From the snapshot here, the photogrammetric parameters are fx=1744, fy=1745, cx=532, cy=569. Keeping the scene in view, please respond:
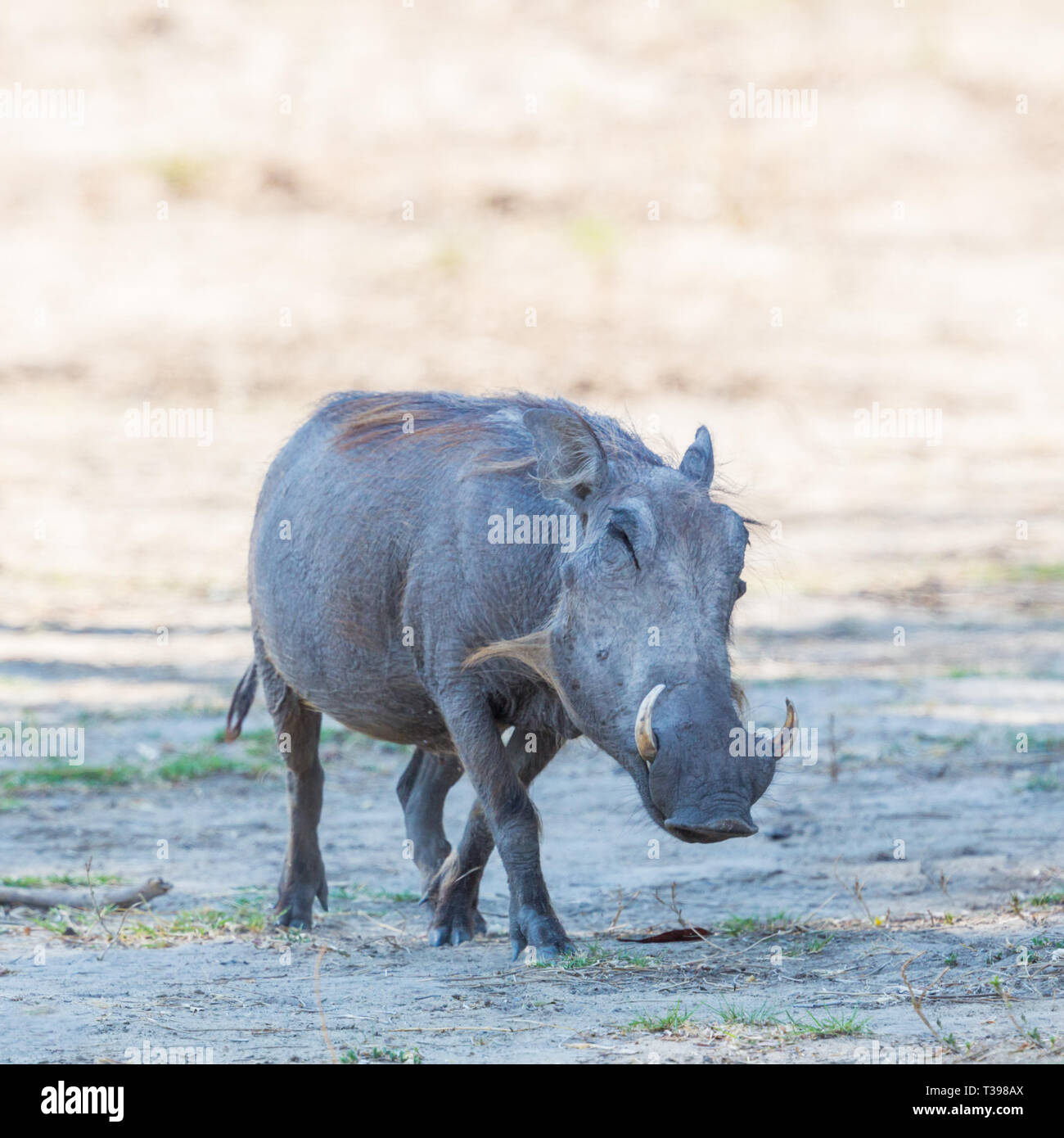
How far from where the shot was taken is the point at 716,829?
4.16m

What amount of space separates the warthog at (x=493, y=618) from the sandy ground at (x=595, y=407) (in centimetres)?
37

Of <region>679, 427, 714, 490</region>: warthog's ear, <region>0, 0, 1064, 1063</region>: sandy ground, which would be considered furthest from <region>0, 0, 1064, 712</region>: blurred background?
<region>679, 427, 714, 490</region>: warthog's ear

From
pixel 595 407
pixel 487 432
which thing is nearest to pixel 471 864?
pixel 487 432

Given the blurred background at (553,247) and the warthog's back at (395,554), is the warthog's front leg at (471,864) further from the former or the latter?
the blurred background at (553,247)

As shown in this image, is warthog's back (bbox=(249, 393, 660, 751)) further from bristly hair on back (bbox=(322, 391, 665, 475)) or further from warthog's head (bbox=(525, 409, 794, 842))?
warthog's head (bbox=(525, 409, 794, 842))

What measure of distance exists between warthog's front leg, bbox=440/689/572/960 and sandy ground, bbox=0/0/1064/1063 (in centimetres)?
17

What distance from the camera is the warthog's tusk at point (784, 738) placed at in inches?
171

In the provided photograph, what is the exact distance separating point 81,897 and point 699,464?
8.54 feet

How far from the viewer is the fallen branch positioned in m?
5.84

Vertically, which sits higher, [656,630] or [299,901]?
[656,630]

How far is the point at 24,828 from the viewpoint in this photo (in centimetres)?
716

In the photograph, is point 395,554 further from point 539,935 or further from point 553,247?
point 553,247

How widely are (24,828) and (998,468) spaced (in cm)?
1137
